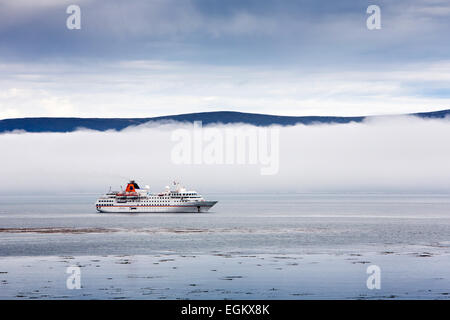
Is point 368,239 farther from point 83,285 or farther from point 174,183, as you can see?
point 174,183

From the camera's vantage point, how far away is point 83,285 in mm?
43281

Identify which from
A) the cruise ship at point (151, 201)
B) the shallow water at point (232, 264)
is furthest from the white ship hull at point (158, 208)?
the shallow water at point (232, 264)

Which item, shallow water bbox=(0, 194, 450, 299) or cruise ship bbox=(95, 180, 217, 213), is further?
cruise ship bbox=(95, 180, 217, 213)

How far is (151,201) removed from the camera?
154 meters

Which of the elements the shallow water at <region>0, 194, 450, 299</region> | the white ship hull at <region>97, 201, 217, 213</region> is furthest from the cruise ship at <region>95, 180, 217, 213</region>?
the shallow water at <region>0, 194, 450, 299</region>

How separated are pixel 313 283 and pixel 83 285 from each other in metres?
15.3

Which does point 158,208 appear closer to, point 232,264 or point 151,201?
point 151,201

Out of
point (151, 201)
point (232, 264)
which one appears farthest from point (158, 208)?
point (232, 264)

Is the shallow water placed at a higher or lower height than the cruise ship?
lower

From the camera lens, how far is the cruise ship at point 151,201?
498 feet

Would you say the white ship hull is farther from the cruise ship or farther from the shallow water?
the shallow water

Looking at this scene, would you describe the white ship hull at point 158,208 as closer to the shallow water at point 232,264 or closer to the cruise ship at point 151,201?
the cruise ship at point 151,201

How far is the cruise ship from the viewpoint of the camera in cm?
15175
